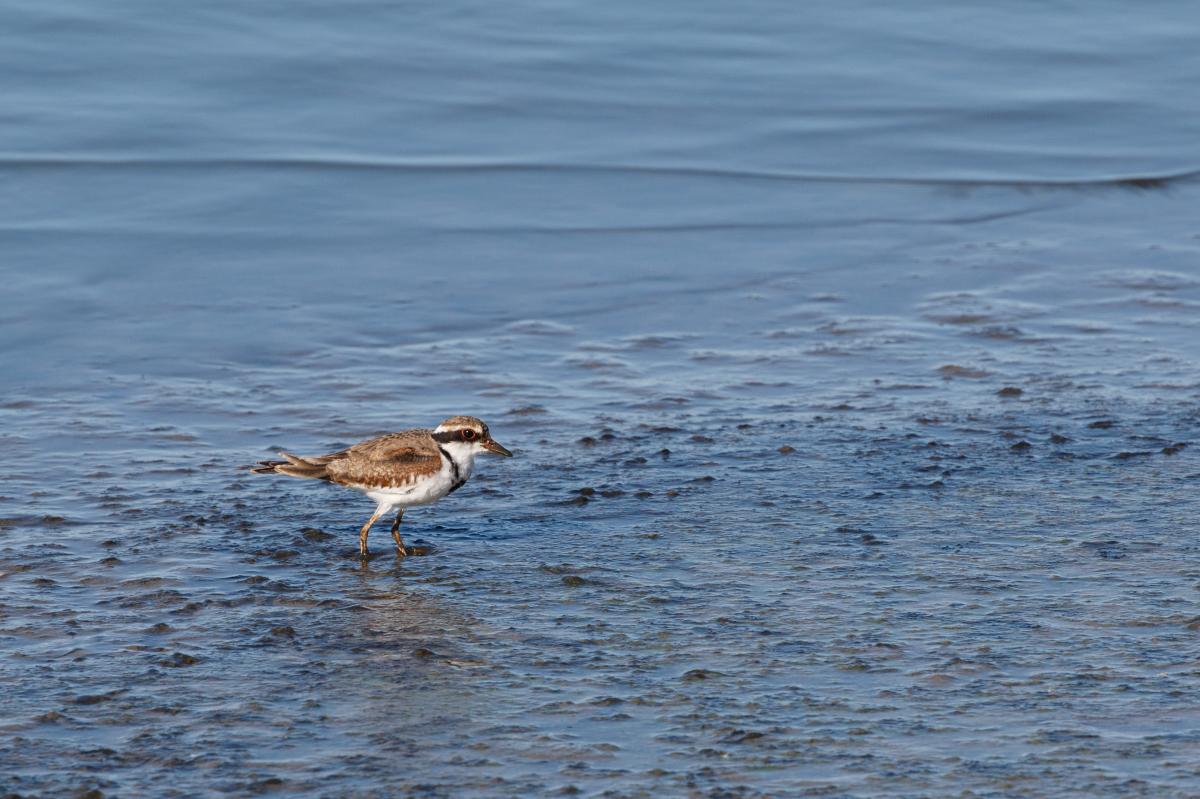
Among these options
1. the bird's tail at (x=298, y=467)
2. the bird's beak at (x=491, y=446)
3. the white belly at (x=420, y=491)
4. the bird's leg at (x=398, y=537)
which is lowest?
the bird's leg at (x=398, y=537)

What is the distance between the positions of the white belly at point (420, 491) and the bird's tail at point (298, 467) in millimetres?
327

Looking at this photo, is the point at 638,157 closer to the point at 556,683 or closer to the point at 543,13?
the point at 543,13

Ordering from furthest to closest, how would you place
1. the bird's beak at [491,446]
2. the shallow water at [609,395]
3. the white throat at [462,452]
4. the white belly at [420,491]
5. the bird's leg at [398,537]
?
1. the bird's beak at [491,446]
2. the white throat at [462,452]
3. the bird's leg at [398,537]
4. the white belly at [420,491]
5. the shallow water at [609,395]

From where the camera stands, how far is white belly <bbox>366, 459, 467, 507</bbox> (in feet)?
31.3

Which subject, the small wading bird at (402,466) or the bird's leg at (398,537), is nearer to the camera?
the small wading bird at (402,466)

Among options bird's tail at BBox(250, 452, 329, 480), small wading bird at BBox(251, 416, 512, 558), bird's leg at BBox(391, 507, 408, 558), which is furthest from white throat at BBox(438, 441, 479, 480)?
bird's tail at BBox(250, 452, 329, 480)

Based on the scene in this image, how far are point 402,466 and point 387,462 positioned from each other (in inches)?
3.9

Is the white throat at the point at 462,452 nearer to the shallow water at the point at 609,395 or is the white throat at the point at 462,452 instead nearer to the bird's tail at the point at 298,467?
the shallow water at the point at 609,395

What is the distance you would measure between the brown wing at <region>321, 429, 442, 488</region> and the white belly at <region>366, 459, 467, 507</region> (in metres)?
0.03

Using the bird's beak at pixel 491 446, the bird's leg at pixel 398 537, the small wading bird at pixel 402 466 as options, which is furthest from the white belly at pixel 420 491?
the bird's beak at pixel 491 446

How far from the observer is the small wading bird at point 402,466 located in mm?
9562

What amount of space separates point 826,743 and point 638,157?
41.7 feet

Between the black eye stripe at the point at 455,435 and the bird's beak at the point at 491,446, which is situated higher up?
the black eye stripe at the point at 455,435

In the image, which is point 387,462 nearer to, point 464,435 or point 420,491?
point 420,491
